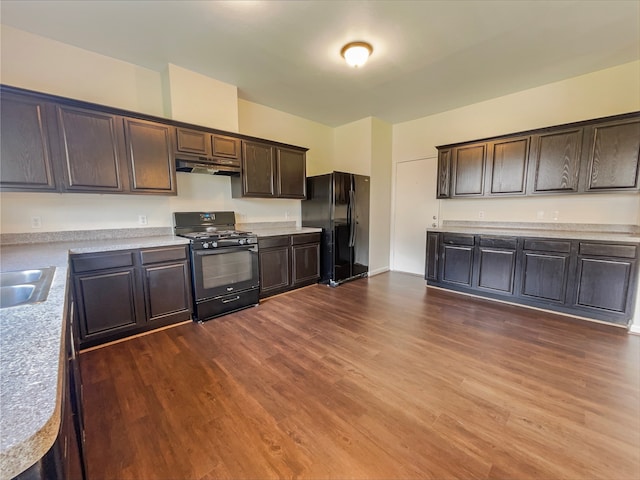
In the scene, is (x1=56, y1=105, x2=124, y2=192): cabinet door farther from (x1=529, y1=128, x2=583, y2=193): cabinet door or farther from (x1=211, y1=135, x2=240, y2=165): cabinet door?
(x1=529, y1=128, x2=583, y2=193): cabinet door

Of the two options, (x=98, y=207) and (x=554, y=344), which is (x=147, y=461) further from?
(x=554, y=344)

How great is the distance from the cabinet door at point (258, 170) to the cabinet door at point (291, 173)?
4.9 inches

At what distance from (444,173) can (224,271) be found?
3.55m

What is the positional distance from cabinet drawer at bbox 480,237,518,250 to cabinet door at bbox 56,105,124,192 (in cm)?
435

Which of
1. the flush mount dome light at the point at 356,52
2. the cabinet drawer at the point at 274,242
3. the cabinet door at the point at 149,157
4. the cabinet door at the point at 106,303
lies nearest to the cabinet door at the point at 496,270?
the cabinet drawer at the point at 274,242

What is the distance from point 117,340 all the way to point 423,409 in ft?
9.01

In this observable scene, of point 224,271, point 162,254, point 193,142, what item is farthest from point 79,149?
point 224,271

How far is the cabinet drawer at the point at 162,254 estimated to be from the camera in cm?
268

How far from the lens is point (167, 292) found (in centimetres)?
286

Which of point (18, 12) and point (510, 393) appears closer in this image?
point (510, 393)

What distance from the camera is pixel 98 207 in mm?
2871

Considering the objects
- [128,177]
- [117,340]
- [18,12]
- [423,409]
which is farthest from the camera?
[128,177]

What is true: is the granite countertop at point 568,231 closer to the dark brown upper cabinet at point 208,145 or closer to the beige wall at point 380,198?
the beige wall at point 380,198

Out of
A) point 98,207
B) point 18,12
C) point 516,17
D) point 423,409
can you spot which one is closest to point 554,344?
point 423,409
